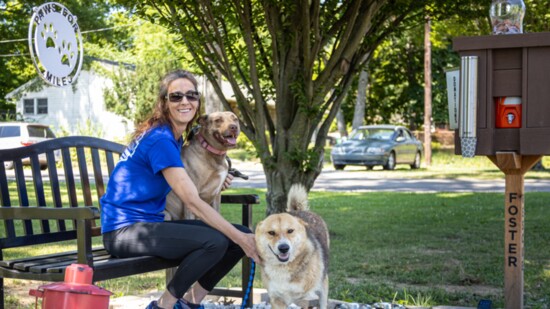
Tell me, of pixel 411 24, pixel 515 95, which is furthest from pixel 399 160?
pixel 515 95

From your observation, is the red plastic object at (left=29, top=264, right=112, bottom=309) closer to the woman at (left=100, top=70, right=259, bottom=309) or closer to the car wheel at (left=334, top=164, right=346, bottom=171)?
the woman at (left=100, top=70, right=259, bottom=309)

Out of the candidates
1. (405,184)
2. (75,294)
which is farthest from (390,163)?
(75,294)

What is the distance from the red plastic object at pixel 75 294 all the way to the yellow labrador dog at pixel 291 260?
1.09 meters

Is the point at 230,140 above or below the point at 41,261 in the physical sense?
above

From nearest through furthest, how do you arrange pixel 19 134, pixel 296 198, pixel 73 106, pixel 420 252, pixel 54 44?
pixel 296 198
pixel 420 252
pixel 54 44
pixel 19 134
pixel 73 106

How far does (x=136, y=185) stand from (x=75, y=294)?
46.1 inches

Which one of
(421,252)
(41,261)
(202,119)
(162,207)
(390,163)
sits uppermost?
(202,119)

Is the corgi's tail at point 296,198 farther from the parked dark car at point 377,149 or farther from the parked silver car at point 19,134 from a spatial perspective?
the parked silver car at point 19,134

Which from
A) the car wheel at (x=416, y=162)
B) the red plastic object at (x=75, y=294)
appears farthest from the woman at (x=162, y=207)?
the car wheel at (x=416, y=162)

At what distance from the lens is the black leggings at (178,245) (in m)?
4.00

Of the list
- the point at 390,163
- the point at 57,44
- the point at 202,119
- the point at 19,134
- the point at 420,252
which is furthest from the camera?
the point at 19,134

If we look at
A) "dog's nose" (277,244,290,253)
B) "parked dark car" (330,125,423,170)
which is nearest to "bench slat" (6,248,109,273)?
"dog's nose" (277,244,290,253)

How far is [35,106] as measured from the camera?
46.2 metres

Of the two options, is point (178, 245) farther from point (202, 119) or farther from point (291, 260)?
point (202, 119)
